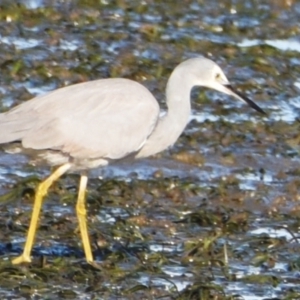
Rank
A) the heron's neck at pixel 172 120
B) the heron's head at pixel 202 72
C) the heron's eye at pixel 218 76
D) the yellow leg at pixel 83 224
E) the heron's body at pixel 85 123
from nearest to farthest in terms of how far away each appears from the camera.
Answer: the heron's body at pixel 85 123 < the yellow leg at pixel 83 224 < the heron's neck at pixel 172 120 < the heron's head at pixel 202 72 < the heron's eye at pixel 218 76

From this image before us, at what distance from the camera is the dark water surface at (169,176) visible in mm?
7859

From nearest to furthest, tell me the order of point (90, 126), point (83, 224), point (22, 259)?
point (22, 259) → point (90, 126) → point (83, 224)

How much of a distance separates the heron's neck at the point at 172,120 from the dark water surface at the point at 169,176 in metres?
0.61

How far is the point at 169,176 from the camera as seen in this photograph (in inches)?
392

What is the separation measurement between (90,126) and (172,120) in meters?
0.56

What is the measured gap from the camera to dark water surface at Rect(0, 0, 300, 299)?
786 centimetres

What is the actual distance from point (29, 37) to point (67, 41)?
14.7 inches

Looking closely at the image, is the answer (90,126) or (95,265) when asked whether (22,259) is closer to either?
(95,265)

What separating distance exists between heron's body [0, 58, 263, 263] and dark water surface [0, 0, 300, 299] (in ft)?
1.34

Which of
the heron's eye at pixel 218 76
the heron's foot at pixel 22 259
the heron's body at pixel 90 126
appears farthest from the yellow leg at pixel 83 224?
the heron's eye at pixel 218 76

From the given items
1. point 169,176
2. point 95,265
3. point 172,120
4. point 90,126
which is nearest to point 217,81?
point 172,120

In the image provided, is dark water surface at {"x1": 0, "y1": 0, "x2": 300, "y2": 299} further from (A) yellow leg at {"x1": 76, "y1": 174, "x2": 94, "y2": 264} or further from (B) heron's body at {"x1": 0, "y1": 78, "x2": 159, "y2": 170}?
(B) heron's body at {"x1": 0, "y1": 78, "x2": 159, "y2": 170}

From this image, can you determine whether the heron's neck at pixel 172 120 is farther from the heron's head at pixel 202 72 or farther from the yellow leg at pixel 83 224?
the yellow leg at pixel 83 224

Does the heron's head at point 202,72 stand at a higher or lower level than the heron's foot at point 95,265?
higher
